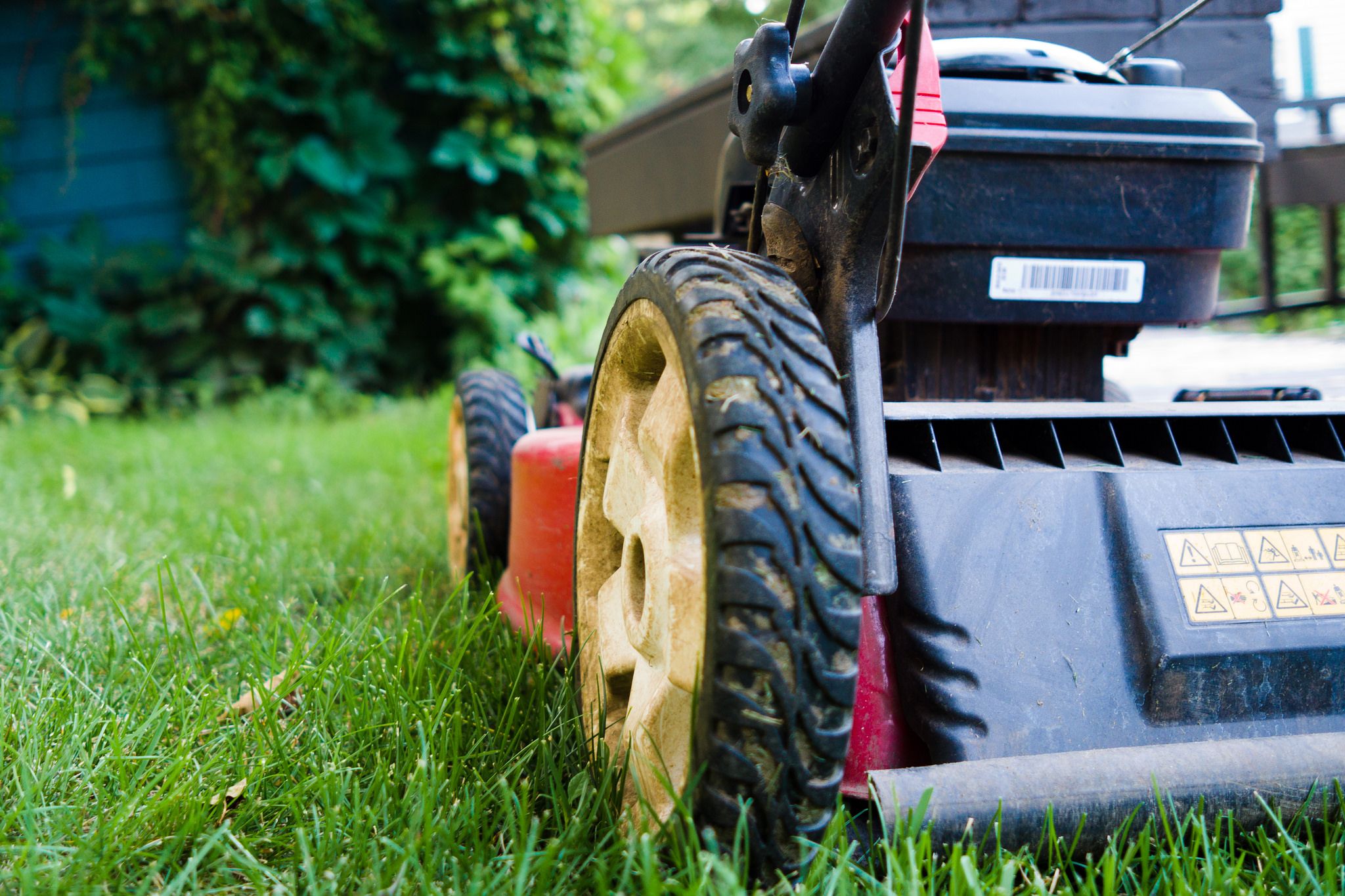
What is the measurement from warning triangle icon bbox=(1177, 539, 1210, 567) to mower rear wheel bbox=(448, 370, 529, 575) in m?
1.06

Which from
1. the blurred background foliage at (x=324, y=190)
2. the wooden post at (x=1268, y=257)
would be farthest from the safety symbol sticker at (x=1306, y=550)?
the blurred background foliage at (x=324, y=190)

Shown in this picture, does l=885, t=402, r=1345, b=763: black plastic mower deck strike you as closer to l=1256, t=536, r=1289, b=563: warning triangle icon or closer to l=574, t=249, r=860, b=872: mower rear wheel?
l=1256, t=536, r=1289, b=563: warning triangle icon

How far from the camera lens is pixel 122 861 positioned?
877mm

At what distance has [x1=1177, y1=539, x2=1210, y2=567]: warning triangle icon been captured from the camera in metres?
0.97

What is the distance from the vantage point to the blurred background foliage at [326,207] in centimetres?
466

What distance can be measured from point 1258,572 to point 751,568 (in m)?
0.58

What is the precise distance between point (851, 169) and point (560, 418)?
4.15 ft

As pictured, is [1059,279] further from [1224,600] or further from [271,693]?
[271,693]

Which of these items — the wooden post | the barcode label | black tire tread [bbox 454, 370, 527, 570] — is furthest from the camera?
the wooden post

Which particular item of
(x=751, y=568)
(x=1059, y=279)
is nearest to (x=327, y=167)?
(x=1059, y=279)

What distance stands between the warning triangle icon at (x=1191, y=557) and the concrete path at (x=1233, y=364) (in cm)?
117

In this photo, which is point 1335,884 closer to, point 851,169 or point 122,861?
point 851,169

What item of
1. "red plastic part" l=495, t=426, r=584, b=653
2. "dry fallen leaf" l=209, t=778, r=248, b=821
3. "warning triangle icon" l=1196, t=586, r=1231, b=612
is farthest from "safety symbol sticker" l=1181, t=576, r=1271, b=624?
"dry fallen leaf" l=209, t=778, r=248, b=821

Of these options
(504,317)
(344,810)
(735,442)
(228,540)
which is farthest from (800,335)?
(504,317)
